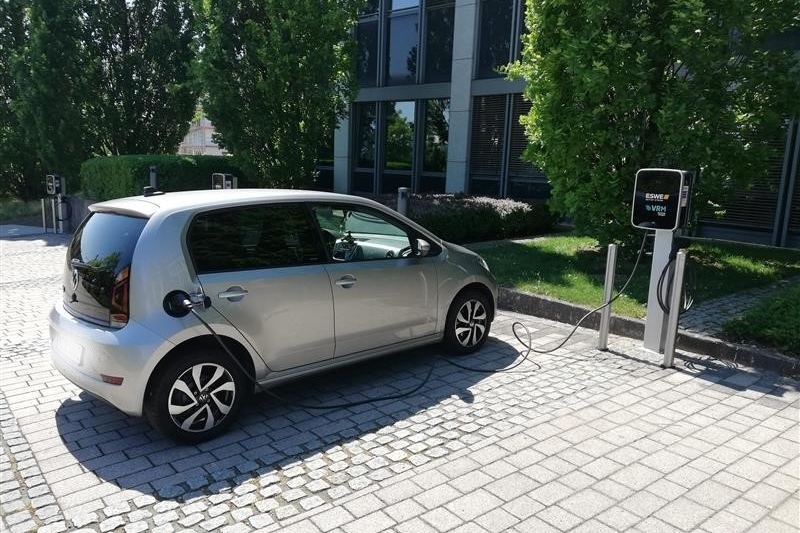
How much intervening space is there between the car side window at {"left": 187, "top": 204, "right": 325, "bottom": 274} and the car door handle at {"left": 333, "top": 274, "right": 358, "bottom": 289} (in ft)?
0.68

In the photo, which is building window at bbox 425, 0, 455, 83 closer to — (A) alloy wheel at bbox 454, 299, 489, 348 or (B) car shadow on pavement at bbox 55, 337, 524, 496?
(A) alloy wheel at bbox 454, 299, 489, 348

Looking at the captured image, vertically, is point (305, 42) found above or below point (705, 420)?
above

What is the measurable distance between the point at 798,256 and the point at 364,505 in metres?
→ 9.77

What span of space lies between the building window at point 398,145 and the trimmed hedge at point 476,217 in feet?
11.1

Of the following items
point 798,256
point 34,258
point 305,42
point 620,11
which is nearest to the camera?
point 620,11

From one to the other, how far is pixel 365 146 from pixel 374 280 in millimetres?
13444

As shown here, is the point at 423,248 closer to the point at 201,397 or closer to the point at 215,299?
the point at 215,299

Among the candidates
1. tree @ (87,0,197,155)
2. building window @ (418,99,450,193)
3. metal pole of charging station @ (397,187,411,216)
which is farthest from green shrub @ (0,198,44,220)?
metal pole of charging station @ (397,187,411,216)

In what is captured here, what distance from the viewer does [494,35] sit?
47.5ft

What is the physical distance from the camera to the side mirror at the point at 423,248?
17.6 ft

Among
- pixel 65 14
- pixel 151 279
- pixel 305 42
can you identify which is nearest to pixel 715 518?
pixel 151 279

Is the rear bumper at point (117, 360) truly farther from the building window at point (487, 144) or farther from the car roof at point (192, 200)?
the building window at point (487, 144)

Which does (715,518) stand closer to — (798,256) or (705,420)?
(705,420)

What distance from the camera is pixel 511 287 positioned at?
7.85m
